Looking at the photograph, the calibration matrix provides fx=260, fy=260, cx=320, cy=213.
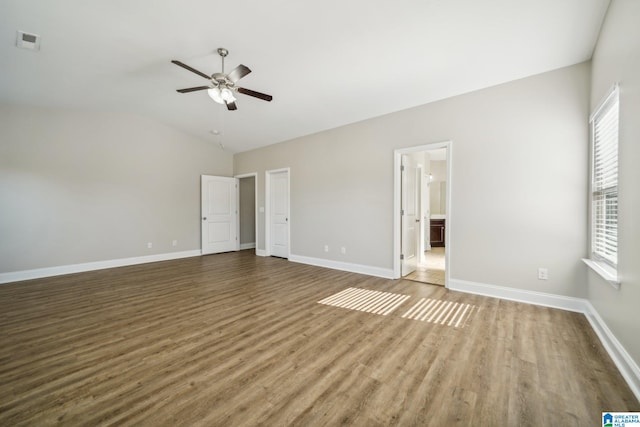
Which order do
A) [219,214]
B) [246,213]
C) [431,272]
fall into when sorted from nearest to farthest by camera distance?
1. [431,272]
2. [219,214]
3. [246,213]

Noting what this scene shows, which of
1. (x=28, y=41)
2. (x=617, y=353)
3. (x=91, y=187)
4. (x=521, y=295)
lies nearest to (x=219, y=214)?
(x=91, y=187)

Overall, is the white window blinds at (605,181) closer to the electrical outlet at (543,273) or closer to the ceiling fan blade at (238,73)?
the electrical outlet at (543,273)

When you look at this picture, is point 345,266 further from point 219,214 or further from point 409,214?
point 219,214

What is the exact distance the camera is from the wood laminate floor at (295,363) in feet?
5.07

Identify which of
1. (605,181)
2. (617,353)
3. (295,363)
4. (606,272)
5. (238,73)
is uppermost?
(238,73)

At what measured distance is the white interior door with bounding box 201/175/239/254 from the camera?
679cm

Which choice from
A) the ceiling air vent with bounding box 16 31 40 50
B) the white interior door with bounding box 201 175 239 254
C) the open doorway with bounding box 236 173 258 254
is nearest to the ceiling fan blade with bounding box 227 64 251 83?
the ceiling air vent with bounding box 16 31 40 50

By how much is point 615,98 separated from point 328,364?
3220 millimetres

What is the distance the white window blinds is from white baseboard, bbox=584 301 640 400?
0.59 metres

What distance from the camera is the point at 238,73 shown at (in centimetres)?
294

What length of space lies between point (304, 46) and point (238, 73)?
85 cm

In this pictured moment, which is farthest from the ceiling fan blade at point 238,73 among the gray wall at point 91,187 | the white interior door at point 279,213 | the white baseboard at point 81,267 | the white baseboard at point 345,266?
the white baseboard at point 81,267

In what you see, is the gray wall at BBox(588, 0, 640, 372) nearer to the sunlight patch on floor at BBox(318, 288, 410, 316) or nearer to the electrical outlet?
the electrical outlet

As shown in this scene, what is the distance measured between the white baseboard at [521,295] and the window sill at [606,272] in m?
0.54
